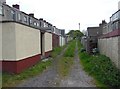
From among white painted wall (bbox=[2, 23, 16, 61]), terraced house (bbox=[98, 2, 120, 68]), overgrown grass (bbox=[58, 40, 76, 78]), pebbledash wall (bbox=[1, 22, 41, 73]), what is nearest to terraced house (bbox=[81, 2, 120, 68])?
terraced house (bbox=[98, 2, 120, 68])

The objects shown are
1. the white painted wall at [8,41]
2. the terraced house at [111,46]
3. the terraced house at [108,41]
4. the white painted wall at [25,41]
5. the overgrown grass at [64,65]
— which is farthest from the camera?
the overgrown grass at [64,65]

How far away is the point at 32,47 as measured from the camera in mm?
19375

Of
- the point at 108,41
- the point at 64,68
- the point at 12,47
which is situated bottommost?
the point at 64,68

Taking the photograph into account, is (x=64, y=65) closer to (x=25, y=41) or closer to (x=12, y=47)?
(x=25, y=41)

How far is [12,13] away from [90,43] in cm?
1045

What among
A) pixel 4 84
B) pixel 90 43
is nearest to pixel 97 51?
pixel 90 43

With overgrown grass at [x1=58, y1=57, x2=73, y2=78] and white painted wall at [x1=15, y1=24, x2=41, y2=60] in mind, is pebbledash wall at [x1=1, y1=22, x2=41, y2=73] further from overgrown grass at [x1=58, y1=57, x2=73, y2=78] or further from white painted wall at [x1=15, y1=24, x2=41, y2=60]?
overgrown grass at [x1=58, y1=57, x2=73, y2=78]

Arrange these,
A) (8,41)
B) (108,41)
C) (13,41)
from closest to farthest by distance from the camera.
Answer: (13,41) < (8,41) < (108,41)

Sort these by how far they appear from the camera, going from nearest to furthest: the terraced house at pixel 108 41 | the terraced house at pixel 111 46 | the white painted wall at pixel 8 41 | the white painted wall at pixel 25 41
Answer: the terraced house at pixel 111 46 < the terraced house at pixel 108 41 < the white painted wall at pixel 8 41 < the white painted wall at pixel 25 41

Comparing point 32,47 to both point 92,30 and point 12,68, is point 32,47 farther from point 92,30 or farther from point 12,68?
point 92,30

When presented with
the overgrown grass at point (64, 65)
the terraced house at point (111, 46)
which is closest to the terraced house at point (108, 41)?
the terraced house at point (111, 46)

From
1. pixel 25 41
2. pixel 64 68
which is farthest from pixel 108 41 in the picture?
pixel 25 41

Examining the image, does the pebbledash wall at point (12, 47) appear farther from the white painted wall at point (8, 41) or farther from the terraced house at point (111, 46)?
the terraced house at point (111, 46)

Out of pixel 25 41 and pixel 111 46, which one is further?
pixel 25 41
